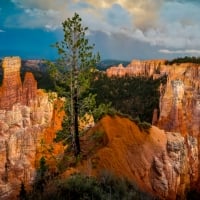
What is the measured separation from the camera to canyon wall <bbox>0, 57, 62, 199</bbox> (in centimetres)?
3391

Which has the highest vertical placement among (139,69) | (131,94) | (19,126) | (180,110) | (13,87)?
(13,87)

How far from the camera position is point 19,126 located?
35375mm

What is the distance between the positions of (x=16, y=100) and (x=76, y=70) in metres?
20.3

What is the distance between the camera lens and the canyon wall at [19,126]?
3391cm

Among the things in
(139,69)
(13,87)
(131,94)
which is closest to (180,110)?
(13,87)

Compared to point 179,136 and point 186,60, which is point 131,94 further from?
point 179,136

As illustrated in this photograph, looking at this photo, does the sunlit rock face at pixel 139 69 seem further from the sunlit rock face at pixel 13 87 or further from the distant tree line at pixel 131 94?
the sunlit rock face at pixel 13 87

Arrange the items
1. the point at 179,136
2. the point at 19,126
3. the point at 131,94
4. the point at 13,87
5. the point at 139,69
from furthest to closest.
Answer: the point at 139,69
the point at 131,94
the point at 13,87
the point at 19,126
the point at 179,136

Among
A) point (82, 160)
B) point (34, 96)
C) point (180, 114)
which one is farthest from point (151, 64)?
point (82, 160)

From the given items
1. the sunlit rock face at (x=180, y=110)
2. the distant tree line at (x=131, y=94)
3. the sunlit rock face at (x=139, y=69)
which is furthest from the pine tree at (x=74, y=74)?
the sunlit rock face at (x=139, y=69)

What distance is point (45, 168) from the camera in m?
21.3

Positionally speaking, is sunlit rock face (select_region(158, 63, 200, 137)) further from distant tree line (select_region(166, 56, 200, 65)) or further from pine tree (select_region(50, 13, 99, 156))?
distant tree line (select_region(166, 56, 200, 65))

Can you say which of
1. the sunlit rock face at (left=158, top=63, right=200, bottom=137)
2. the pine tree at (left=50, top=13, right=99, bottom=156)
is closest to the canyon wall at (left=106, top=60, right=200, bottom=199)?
the sunlit rock face at (left=158, top=63, right=200, bottom=137)

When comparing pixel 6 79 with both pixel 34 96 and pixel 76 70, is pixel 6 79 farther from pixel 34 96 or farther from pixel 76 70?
pixel 76 70
